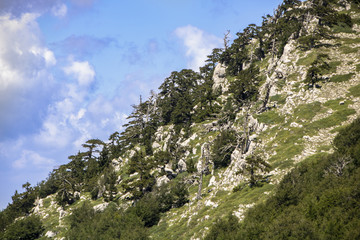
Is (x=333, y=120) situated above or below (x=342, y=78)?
below

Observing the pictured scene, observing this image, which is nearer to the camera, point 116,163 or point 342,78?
point 342,78

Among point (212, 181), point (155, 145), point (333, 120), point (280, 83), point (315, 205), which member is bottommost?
point (315, 205)

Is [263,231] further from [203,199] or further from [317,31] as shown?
[317,31]

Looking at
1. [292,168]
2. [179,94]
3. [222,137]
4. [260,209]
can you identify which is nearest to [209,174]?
[222,137]

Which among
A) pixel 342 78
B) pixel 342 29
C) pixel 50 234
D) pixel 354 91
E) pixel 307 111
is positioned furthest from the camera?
pixel 342 29

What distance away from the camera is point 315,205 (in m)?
23.1

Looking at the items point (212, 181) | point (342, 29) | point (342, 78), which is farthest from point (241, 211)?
point (342, 29)

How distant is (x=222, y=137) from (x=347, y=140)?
2764 centimetres

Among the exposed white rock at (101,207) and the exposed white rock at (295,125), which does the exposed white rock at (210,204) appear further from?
the exposed white rock at (101,207)

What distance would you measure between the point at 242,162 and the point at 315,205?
19.5 meters

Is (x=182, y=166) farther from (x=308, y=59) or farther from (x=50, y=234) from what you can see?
(x=308, y=59)

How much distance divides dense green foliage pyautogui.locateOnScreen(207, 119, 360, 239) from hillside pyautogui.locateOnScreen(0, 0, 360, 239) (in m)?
0.11

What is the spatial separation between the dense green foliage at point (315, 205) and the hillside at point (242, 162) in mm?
110

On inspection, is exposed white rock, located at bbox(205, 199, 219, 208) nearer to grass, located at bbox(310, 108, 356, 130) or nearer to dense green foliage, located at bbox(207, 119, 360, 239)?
dense green foliage, located at bbox(207, 119, 360, 239)
